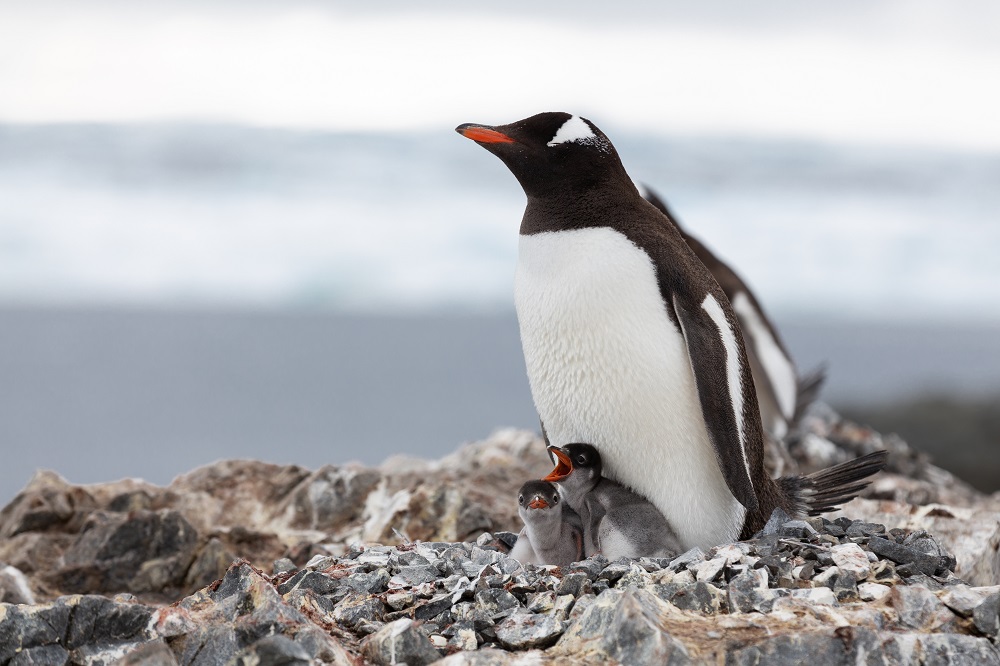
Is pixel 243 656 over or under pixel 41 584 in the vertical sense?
over

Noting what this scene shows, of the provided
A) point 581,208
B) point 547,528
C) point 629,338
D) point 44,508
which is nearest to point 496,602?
point 547,528

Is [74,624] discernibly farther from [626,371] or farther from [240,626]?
[626,371]

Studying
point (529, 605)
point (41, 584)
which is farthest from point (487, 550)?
point (41, 584)

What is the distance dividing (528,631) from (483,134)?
1673 millimetres

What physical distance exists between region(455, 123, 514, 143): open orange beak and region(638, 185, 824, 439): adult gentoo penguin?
3947 mm

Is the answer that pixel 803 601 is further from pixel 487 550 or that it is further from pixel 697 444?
pixel 487 550

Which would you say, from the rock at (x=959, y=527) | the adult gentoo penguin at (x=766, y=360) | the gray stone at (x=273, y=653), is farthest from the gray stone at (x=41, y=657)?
the adult gentoo penguin at (x=766, y=360)

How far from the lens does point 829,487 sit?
4094 mm

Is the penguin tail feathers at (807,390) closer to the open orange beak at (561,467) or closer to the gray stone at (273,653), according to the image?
the open orange beak at (561,467)

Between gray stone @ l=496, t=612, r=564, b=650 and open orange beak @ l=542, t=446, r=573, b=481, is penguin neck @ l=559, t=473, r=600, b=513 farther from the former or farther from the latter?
gray stone @ l=496, t=612, r=564, b=650

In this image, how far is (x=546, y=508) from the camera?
12.0 feet

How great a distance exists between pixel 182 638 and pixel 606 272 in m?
1.67

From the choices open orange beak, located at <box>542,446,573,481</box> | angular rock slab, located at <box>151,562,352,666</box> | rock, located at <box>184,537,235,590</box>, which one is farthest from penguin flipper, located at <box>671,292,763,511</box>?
rock, located at <box>184,537,235,590</box>

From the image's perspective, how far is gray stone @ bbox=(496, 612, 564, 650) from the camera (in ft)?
9.32
